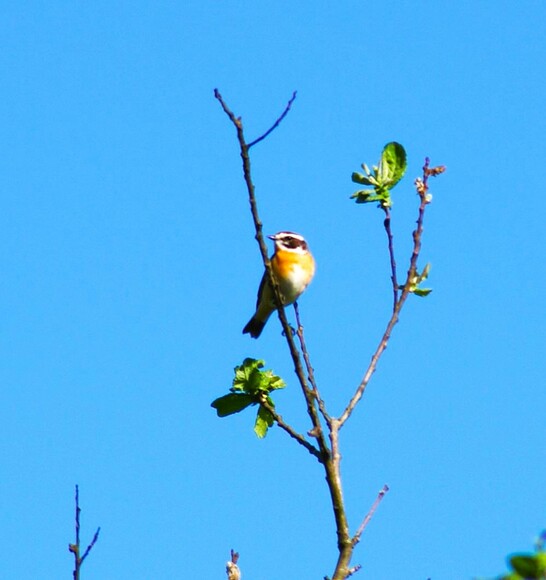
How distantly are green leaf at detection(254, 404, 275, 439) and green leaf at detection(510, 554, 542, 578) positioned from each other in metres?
3.13

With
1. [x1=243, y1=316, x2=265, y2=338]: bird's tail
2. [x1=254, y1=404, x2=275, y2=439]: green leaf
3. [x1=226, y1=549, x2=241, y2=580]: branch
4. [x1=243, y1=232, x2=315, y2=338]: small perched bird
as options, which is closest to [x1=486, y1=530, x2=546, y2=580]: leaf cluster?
[x1=226, y1=549, x2=241, y2=580]: branch

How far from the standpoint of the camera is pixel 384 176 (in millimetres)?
4969

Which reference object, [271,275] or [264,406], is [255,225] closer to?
[271,275]

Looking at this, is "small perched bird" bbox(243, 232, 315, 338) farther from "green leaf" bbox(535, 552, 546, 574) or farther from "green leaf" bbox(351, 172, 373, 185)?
"green leaf" bbox(535, 552, 546, 574)

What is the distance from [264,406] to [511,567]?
325 cm

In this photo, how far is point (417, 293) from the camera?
15.9 feet

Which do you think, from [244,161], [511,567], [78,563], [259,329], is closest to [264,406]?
[244,161]

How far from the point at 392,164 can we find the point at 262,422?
1.42 metres

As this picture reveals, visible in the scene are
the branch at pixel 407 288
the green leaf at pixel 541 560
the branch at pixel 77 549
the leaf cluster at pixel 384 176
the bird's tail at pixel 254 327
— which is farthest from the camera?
the bird's tail at pixel 254 327

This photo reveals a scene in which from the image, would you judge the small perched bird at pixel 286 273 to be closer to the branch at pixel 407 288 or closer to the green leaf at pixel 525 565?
the branch at pixel 407 288

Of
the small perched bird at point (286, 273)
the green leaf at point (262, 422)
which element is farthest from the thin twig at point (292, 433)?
the small perched bird at point (286, 273)

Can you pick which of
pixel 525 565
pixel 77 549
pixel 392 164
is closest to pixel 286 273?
pixel 392 164

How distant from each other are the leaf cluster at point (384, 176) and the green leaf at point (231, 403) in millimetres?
1096

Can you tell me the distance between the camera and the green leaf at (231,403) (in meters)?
4.83
